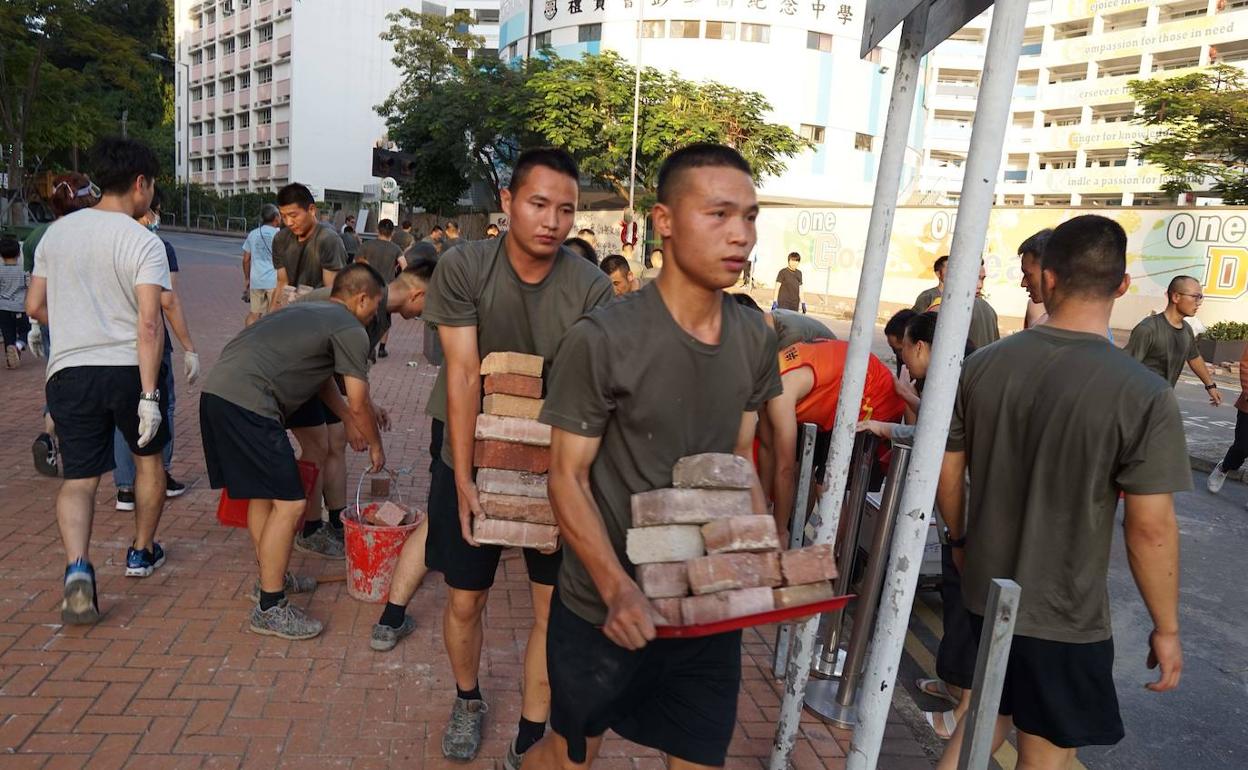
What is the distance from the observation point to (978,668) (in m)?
1.96

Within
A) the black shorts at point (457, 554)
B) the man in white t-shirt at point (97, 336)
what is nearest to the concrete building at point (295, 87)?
the man in white t-shirt at point (97, 336)

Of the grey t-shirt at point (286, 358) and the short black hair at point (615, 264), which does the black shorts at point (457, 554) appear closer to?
the grey t-shirt at point (286, 358)

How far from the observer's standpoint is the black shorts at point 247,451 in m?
3.84

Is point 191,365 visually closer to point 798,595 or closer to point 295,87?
point 798,595

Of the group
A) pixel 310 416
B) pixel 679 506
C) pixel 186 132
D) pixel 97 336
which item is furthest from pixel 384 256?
pixel 186 132

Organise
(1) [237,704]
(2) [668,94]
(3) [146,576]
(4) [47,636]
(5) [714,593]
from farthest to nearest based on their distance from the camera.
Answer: (2) [668,94]
(3) [146,576]
(4) [47,636]
(1) [237,704]
(5) [714,593]

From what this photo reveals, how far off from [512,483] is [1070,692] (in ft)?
5.71

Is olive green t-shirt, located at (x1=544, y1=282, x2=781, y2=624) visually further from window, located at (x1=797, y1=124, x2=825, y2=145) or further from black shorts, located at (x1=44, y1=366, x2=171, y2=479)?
window, located at (x1=797, y1=124, x2=825, y2=145)

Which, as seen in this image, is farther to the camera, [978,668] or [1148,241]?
[1148,241]

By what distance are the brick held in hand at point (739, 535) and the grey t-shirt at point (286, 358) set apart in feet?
7.92

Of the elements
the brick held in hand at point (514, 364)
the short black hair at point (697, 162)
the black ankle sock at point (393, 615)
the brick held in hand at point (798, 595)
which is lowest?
the black ankle sock at point (393, 615)

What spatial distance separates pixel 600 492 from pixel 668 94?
31766mm

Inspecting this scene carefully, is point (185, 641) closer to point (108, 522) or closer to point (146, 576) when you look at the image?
point (146, 576)

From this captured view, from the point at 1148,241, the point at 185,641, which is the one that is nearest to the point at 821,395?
the point at 185,641
